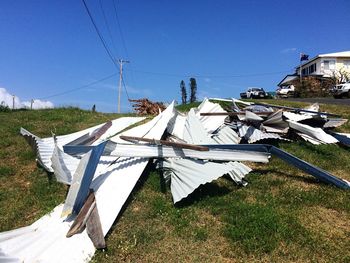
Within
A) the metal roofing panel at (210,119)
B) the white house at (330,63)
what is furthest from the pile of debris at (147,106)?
the white house at (330,63)

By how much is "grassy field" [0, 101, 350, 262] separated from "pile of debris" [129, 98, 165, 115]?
6531mm

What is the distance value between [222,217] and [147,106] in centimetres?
938

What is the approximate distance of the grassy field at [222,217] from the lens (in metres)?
4.48

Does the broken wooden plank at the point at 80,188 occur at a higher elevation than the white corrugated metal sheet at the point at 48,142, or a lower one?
lower

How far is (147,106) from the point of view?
46.7 feet

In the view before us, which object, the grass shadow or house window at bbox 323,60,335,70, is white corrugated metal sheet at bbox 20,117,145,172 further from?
house window at bbox 323,60,335,70

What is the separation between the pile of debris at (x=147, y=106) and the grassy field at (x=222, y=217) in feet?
21.4

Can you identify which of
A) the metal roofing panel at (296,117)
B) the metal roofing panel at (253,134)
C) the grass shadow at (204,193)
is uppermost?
the metal roofing panel at (296,117)

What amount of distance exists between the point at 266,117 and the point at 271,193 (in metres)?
2.96

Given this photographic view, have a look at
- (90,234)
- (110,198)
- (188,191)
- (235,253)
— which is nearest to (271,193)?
(188,191)

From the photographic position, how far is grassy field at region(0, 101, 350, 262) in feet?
14.7

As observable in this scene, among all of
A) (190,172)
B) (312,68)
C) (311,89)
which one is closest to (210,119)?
(190,172)

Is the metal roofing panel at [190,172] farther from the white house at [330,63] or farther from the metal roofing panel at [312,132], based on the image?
the white house at [330,63]

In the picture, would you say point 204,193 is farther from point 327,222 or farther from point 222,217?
point 327,222
